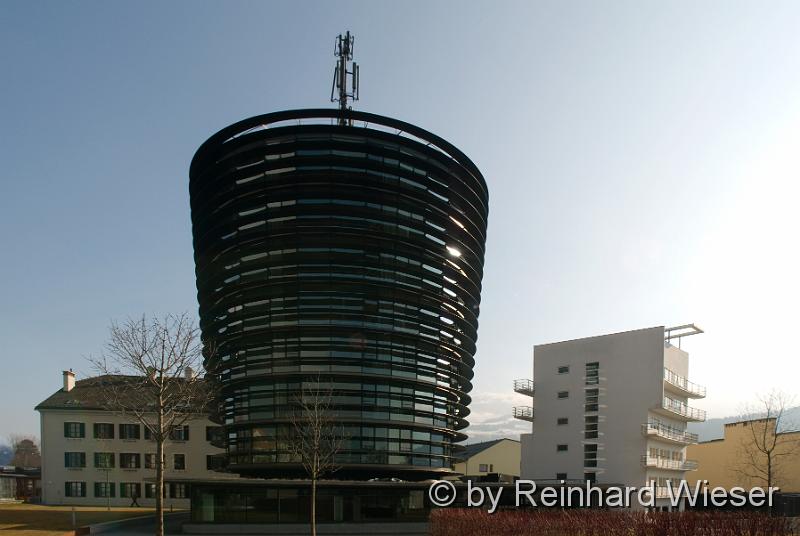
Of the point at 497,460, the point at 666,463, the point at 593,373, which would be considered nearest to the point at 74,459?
the point at 497,460

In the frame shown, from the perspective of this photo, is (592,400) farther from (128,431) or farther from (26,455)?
(26,455)

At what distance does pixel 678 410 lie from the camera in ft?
231

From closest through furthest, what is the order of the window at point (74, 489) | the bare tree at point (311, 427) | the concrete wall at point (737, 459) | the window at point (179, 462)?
the bare tree at point (311, 427)
the window at point (74, 489)
the window at point (179, 462)
the concrete wall at point (737, 459)

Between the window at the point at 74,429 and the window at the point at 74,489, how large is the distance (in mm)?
5463

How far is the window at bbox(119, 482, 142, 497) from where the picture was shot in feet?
241

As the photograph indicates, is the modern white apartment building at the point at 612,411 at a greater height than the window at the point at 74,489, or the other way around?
the modern white apartment building at the point at 612,411

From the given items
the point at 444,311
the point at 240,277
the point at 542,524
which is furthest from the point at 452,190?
the point at 542,524

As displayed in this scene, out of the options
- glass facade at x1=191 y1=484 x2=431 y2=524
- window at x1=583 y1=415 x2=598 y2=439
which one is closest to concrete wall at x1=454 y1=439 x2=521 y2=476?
window at x1=583 y1=415 x2=598 y2=439

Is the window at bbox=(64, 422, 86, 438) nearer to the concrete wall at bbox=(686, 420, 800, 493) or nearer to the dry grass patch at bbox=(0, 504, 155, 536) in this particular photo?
the dry grass patch at bbox=(0, 504, 155, 536)

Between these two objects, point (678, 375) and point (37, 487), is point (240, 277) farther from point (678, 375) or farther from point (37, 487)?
point (37, 487)

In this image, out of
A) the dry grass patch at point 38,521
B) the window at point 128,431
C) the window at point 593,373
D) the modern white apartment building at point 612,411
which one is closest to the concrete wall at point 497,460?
the modern white apartment building at point 612,411

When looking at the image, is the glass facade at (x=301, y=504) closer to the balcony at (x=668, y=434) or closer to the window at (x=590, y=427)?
the window at (x=590, y=427)

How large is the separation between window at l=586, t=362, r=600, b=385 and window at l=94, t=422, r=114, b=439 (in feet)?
188

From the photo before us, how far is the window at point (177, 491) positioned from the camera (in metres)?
71.3
